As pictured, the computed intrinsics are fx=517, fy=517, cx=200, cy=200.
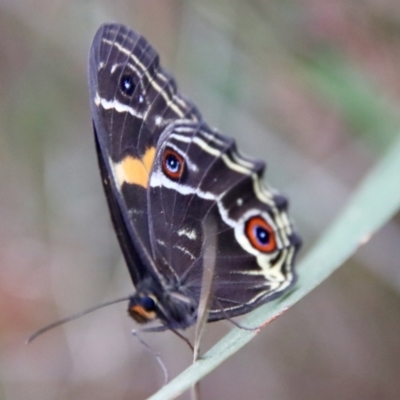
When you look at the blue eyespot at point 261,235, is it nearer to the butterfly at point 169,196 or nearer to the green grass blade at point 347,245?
the butterfly at point 169,196

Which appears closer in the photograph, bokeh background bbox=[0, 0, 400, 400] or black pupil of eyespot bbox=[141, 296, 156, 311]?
black pupil of eyespot bbox=[141, 296, 156, 311]

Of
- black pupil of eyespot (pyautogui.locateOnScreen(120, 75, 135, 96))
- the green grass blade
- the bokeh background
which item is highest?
the green grass blade

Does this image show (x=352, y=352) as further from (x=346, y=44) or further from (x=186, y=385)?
(x=186, y=385)

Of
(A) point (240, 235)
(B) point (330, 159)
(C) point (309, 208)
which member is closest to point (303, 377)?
(C) point (309, 208)

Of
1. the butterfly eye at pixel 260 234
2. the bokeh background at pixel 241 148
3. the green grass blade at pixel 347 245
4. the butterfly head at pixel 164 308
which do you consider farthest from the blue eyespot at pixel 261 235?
the bokeh background at pixel 241 148

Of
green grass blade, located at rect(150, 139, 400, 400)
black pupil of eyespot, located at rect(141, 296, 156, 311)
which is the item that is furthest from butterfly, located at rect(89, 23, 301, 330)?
green grass blade, located at rect(150, 139, 400, 400)

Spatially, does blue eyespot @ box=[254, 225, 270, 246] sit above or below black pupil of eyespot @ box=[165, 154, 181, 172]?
below

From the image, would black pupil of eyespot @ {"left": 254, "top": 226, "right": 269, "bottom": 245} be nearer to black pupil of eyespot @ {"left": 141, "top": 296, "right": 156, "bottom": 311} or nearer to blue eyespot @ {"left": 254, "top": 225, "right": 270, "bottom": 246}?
blue eyespot @ {"left": 254, "top": 225, "right": 270, "bottom": 246}

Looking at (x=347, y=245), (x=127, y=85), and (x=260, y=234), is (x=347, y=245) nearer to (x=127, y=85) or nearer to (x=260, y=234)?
(x=260, y=234)
